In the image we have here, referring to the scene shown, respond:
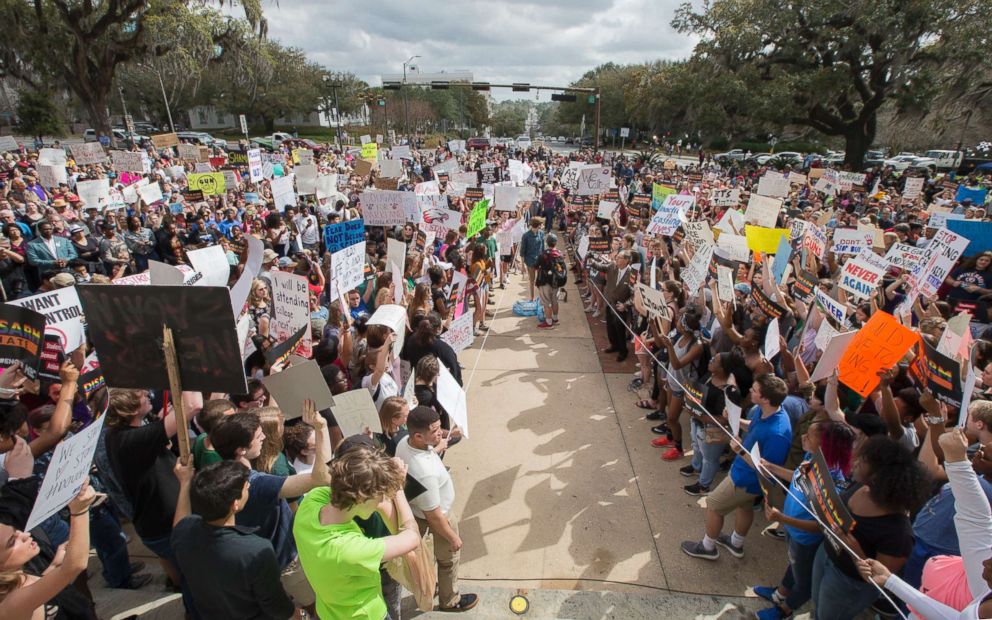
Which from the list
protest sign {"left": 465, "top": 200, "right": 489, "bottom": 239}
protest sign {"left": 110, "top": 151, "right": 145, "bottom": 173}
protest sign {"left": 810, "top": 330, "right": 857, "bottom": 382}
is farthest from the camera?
protest sign {"left": 110, "top": 151, "right": 145, "bottom": 173}

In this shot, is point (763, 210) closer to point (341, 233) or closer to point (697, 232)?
point (697, 232)

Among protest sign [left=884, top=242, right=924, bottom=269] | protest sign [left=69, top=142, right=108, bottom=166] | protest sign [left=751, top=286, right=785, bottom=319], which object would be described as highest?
protest sign [left=69, top=142, right=108, bottom=166]

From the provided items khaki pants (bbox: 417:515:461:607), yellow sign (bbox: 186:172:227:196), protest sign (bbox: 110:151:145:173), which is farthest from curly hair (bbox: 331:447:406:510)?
protest sign (bbox: 110:151:145:173)

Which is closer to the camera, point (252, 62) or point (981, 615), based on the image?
point (981, 615)

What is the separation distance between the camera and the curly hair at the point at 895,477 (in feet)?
8.38

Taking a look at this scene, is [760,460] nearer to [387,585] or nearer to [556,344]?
[387,585]

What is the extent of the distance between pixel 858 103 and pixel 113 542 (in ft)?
133

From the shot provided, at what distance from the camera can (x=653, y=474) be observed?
17.5 ft

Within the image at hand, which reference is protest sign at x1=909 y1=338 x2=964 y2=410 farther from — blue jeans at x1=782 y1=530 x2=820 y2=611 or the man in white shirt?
the man in white shirt

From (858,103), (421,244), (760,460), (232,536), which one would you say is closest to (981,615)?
(760,460)

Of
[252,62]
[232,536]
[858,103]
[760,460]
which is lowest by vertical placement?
[760,460]

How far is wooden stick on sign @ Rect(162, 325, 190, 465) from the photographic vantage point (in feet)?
8.64

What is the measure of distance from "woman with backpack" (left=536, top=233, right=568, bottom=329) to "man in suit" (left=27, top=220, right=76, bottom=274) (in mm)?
7785

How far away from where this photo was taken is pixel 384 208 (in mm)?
8883
